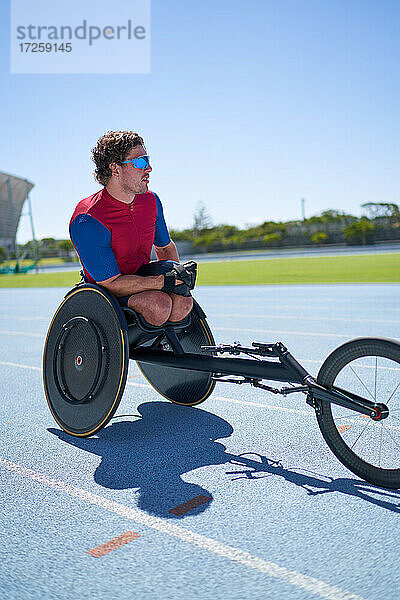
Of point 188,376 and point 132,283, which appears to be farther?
point 188,376

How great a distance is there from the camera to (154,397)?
530cm

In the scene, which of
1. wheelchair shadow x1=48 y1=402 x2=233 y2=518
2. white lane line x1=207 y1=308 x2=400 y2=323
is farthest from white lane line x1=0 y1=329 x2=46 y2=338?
wheelchair shadow x1=48 y1=402 x2=233 y2=518

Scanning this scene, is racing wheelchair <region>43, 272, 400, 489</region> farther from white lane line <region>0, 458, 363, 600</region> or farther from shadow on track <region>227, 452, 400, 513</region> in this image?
white lane line <region>0, 458, 363, 600</region>

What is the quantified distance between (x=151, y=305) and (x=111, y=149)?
111cm

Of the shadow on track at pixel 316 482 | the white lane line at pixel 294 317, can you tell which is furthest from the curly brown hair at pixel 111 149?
the white lane line at pixel 294 317

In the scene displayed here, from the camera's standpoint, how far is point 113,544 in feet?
8.56

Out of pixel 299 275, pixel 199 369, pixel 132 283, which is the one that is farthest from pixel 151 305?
pixel 299 275

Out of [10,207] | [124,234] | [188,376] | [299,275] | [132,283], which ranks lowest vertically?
[188,376]

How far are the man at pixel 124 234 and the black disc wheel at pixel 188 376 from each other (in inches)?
17.3

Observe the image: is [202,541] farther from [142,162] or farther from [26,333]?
[26,333]

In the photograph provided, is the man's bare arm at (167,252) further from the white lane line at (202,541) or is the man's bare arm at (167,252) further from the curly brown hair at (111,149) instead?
the white lane line at (202,541)

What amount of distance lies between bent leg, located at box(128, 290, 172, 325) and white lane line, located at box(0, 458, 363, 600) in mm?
1186

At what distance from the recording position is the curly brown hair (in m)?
4.06

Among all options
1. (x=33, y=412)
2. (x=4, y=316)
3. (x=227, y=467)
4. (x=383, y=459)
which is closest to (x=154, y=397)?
(x=33, y=412)
